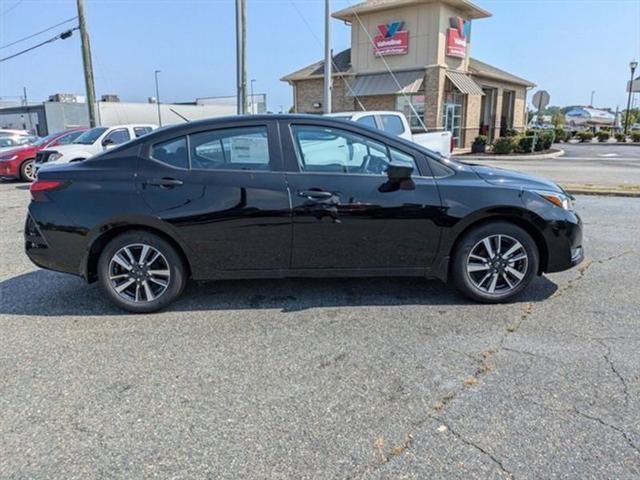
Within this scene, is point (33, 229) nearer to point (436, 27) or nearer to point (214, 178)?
point (214, 178)

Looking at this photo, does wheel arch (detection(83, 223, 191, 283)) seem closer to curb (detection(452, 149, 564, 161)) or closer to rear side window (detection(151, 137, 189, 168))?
rear side window (detection(151, 137, 189, 168))

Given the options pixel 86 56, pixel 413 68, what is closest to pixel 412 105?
pixel 413 68

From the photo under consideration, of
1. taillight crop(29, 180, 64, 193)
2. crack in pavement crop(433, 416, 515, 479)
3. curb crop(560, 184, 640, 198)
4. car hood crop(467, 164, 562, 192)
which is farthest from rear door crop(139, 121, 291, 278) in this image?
curb crop(560, 184, 640, 198)

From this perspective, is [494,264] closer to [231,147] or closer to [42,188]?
[231,147]

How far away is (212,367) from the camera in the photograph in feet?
10.9

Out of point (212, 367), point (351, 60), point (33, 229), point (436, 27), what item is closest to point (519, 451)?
point (212, 367)

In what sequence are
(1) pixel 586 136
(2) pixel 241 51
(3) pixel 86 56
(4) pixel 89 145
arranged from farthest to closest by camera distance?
(1) pixel 586 136, (3) pixel 86 56, (2) pixel 241 51, (4) pixel 89 145

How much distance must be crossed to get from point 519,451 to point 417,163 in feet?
8.17

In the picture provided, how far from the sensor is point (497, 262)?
14.1 ft

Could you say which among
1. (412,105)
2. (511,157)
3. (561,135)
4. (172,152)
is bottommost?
(511,157)

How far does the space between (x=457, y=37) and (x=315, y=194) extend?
74.5ft

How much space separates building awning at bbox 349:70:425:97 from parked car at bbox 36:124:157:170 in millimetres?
13633

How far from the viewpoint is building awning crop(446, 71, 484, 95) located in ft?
77.3

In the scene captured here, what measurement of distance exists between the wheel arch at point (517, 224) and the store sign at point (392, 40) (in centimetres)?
2148
